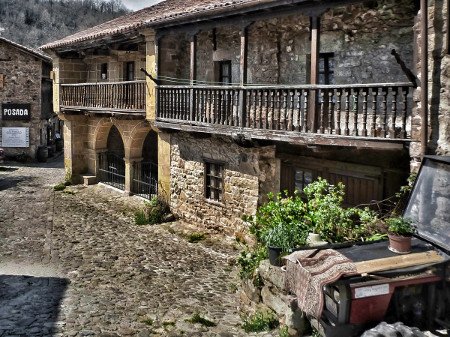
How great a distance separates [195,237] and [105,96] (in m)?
6.73

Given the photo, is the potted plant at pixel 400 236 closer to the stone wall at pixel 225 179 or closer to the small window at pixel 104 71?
the stone wall at pixel 225 179

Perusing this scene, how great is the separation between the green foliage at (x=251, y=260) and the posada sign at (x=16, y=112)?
77.7ft

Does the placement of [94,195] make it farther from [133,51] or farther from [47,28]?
[47,28]

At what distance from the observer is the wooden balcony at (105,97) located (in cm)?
1445

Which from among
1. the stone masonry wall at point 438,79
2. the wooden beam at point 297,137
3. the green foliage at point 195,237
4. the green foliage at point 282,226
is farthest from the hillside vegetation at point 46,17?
the stone masonry wall at point 438,79

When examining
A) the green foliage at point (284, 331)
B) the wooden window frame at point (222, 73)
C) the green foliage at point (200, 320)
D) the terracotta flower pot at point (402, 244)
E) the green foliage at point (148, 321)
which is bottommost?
the green foliage at point (148, 321)

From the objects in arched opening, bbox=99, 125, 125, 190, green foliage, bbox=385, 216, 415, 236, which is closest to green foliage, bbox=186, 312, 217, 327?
green foliage, bbox=385, 216, 415, 236

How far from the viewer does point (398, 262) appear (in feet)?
15.5

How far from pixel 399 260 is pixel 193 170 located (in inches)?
343

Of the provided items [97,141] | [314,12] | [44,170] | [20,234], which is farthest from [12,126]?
[314,12]

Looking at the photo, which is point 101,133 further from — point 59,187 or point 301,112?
point 301,112

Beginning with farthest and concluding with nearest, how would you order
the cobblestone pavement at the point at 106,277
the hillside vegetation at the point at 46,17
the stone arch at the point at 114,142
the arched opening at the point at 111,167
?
the hillside vegetation at the point at 46,17 < the stone arch at the point at 114,142 < the arched opening at the point at 111,167 < the cobblestone pavement at the point at 106,277

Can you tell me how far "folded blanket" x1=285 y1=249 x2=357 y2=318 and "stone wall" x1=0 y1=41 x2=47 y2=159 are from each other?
25.9 m

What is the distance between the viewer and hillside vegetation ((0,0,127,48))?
48.9 metres
